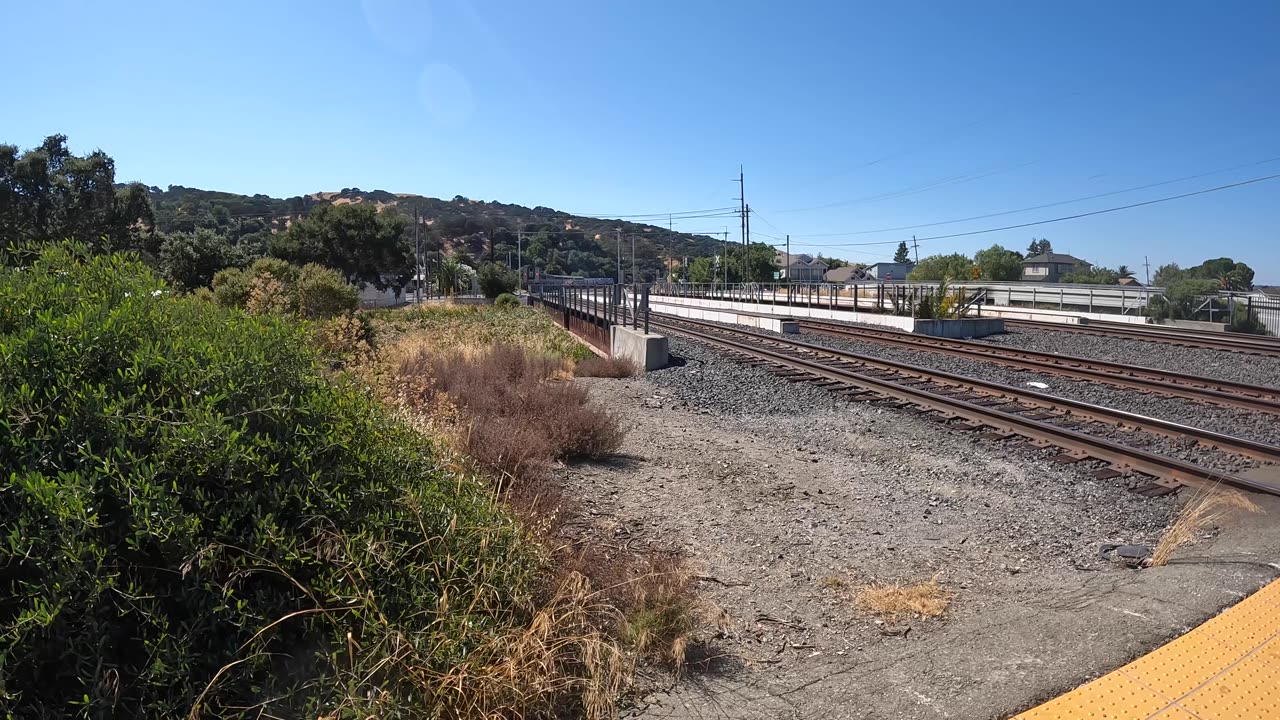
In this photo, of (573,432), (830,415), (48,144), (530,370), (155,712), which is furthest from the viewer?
(48,144)

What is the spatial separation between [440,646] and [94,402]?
61.4 inches

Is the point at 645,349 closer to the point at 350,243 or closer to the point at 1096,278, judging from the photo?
the point at 350,243

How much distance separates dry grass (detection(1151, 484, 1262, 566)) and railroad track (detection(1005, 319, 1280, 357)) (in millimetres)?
13794

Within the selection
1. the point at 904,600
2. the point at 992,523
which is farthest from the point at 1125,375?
the point at 904,600

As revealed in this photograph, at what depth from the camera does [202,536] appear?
311 centimetres

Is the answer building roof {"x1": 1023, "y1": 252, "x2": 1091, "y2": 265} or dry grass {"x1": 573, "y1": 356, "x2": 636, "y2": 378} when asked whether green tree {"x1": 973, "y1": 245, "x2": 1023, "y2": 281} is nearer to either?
building roof {"x1": 1023, "y1": 252, "x2": 1091, "y2": 265}

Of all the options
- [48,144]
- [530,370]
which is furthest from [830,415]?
[48,144]

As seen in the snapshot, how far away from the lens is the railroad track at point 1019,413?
8.35m

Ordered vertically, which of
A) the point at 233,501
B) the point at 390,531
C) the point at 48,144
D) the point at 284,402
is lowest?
the point at 390,531

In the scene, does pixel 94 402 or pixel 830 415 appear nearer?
pixel 94 402

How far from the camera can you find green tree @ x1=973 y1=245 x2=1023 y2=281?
4021 inches

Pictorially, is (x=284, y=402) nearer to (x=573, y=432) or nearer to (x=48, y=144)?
(x=573, y=432)

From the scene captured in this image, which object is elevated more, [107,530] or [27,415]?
[27,415]

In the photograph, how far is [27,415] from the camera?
9.82ft
